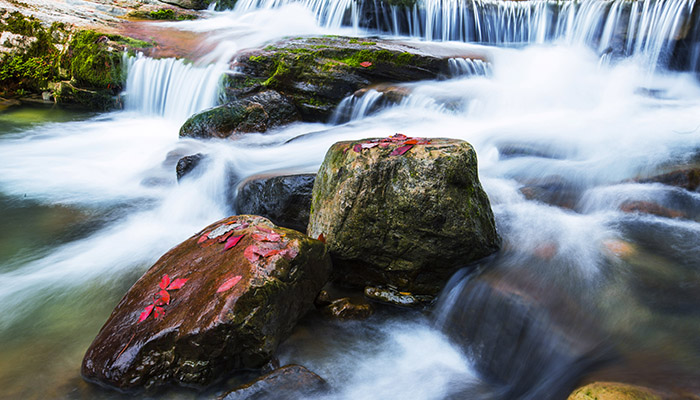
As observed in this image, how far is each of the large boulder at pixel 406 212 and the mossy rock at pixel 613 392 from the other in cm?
166

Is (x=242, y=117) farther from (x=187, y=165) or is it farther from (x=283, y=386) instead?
(x=283, y=386)

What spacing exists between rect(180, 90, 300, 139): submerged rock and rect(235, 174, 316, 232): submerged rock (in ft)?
9.16

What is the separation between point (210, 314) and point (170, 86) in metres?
8.33

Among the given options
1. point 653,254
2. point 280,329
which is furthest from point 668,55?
point 280,329

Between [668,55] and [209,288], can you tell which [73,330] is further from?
[668,55]

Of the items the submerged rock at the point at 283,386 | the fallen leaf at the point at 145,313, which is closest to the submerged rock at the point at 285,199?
the fallen leaf at the point at 145,313

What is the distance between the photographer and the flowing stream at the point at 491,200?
124 inches

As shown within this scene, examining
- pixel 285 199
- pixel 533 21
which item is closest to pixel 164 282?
pixel 285 199

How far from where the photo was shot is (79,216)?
5898 mm

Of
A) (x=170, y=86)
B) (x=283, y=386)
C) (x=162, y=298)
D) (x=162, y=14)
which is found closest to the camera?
(x=283, y=386)

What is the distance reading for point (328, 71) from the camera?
8586 mm

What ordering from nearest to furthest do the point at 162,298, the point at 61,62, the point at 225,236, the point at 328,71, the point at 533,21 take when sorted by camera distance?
1. the point at 162,298
2. the point at 225,236
3. the point at 328,71
4. the point at 61,62
5. the point at 533,21

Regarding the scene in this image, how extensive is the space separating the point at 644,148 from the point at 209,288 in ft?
18.6

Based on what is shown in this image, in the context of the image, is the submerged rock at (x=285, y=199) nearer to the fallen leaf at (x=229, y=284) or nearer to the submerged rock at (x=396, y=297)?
the submerged rock at (x=396, y=297)
